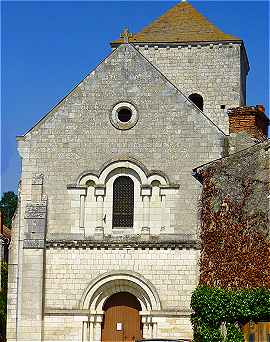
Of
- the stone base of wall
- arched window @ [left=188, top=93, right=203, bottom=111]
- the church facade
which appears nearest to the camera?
the stone base of wall

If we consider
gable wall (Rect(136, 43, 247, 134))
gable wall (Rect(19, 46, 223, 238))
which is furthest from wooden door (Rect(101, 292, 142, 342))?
gable wall (Rect(136, 43, 247, 134))

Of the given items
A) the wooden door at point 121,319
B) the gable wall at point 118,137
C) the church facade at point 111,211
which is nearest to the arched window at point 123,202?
the church facade at point 111,211

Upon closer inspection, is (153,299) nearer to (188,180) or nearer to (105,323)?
(105,323)

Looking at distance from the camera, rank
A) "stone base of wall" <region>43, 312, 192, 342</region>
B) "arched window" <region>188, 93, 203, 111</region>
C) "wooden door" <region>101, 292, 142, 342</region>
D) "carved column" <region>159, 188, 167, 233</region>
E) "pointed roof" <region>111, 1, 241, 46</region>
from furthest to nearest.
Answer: "pointed roof" <region>111, 1, 241, 46</region> → "arched window" <region>188, 93, 203, 111</region> → "wooden door" <region>101, 292, 142, 342</region> → "carved column" <region>159, 188, 167, 233</region> → "stone base of wall" <region>43, 312, 192, 342</region>

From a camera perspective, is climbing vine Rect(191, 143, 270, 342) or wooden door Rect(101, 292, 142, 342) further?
wooden door Rect(101, 292, 142, 342)

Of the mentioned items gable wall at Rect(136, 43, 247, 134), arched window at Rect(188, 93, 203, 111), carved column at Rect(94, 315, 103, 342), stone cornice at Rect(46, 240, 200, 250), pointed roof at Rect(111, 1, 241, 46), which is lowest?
carved column at Rect(94, 315, 103, 342)

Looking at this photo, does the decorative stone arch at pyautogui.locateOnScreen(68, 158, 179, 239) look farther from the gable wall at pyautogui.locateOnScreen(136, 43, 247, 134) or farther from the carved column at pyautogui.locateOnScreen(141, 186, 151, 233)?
the gable wall at pyautogui.locateOnScreen(136, 43, 247, 134)

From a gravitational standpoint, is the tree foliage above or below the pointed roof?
below

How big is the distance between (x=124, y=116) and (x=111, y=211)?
3434 millimetres

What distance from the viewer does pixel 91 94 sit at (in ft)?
89.9

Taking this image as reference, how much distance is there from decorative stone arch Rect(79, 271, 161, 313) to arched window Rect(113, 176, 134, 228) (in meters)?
1.77

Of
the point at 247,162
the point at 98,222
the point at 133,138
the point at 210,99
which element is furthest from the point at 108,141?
the point at 210,99

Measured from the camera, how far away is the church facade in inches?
1019

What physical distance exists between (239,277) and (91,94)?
336 inches
